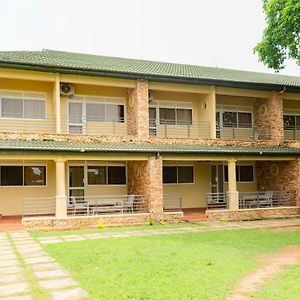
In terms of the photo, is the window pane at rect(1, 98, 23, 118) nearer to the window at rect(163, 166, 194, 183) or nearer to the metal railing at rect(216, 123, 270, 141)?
the window at rect(163, 166, 194, 183)

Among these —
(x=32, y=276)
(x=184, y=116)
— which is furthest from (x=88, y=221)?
(x=32, y=276)

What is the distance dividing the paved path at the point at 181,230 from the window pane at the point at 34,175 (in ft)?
18.9

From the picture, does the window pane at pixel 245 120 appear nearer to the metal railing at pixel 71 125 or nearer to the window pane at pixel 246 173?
the window pane at pixel 246 173

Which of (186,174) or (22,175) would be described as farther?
(186,174)

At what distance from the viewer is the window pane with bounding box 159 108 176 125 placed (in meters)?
21.0

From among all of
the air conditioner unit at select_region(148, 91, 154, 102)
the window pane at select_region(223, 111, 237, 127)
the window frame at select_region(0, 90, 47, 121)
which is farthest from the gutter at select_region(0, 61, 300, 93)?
the window pane at select_region(223, 111, 237, 127)

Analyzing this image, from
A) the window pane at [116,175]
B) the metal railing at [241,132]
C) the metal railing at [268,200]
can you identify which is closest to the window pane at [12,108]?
the window pane at [116,175]

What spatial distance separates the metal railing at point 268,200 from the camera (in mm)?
20000

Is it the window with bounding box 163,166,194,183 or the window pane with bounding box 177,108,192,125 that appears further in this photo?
the window pane with bounding box 177,108,192,125

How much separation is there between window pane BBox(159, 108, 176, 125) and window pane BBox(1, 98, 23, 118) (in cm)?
685

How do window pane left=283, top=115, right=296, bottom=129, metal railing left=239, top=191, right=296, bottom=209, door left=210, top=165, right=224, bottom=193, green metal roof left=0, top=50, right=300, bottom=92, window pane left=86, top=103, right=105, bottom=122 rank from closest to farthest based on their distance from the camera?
green metal roof left=0, top=50, right=300, bottom=92, window pane left=86, top=103, right=105, bottom=122, metal railing left=239, top=191, right=296, bottom=209, door left=210, top=165, right=224, bottom=193, window pane left=283, top=115, right=296, bottom=129

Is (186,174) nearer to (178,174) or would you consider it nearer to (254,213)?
(178,174)

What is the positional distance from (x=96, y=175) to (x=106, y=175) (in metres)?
0.50

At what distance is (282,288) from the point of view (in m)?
6.82
